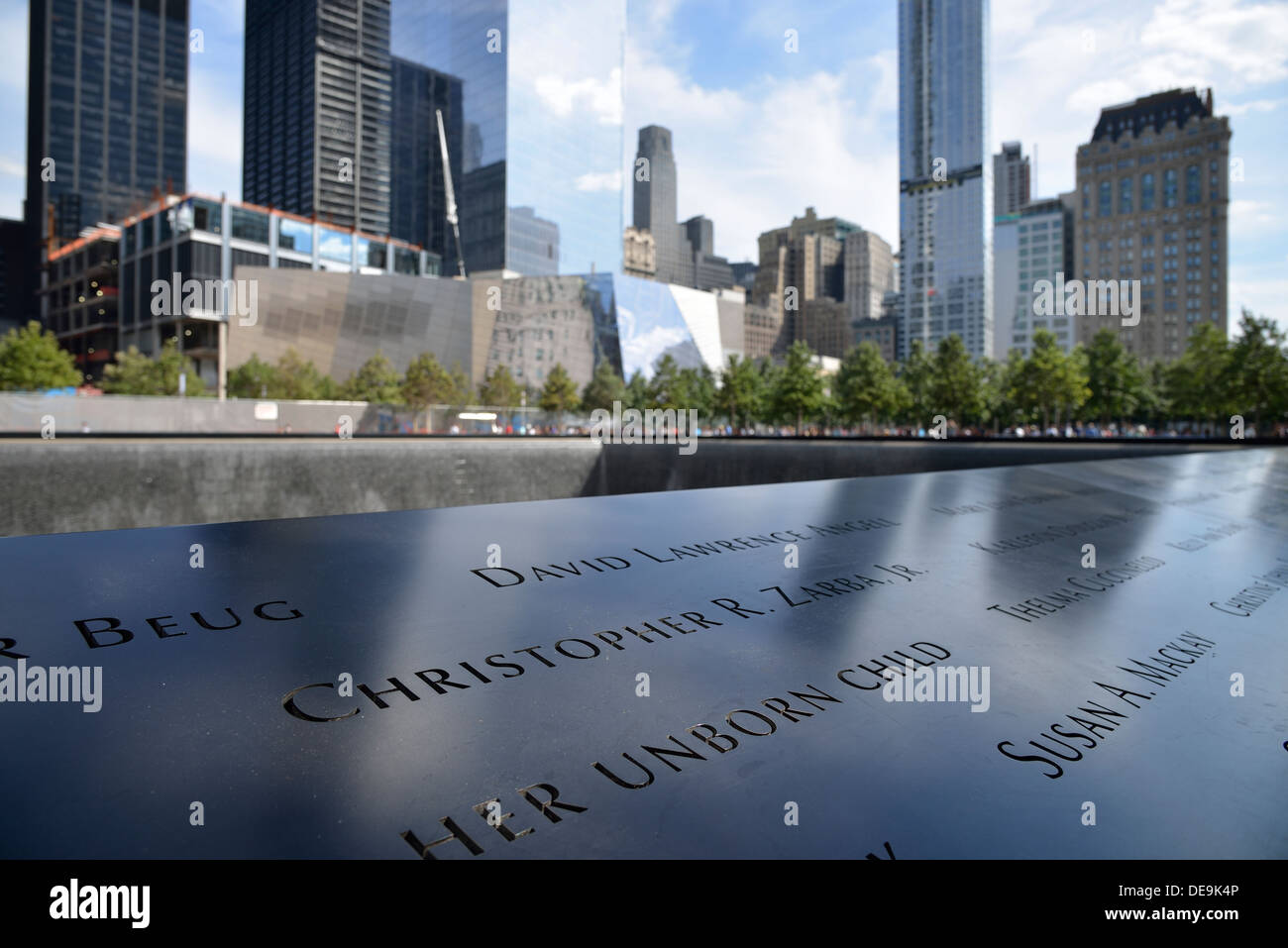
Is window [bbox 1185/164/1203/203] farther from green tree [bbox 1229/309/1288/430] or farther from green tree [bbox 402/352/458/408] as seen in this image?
green tree [bbox 402/352/458/408]

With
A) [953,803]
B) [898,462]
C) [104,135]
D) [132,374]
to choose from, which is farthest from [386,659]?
[104,135]

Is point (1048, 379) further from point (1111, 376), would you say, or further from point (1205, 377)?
point (1205, 377)

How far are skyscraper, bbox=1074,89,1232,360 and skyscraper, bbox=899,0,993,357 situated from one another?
24.9 m

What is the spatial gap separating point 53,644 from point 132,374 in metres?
70.5

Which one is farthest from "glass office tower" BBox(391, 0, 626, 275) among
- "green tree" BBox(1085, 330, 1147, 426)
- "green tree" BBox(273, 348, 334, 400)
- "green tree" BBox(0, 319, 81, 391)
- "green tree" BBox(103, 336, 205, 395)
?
"green tree" BBox(1085, 330, 1147, 426)

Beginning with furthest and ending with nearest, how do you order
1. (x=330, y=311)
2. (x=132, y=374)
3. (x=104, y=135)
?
(x=104, y=135) < (x=330, y=311) < (x=132, y=374)

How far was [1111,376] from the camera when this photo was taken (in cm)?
4844

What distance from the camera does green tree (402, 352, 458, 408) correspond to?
6444 centimetres

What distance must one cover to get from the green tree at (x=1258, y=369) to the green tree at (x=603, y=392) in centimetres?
4589

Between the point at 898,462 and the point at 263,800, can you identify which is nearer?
the point at 263,800

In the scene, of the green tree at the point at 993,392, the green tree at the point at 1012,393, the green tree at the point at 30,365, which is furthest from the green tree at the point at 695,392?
the green tree at the point at 30,365

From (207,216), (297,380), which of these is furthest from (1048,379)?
(207,216)
